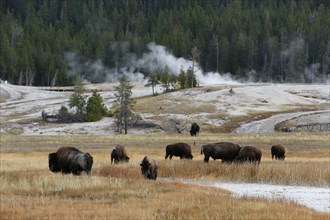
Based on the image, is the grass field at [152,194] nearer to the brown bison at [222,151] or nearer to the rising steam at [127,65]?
the brown bison at [222,151]

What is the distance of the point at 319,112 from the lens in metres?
80.8

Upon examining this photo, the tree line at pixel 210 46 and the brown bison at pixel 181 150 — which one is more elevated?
the tree line at pixel 210 46

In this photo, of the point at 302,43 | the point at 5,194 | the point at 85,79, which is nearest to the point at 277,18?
the point at 302,43

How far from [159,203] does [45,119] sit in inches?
2716

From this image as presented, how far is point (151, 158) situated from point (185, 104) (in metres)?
66.1

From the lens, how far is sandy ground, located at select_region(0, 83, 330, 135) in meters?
75.9

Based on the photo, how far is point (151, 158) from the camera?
26438 mm

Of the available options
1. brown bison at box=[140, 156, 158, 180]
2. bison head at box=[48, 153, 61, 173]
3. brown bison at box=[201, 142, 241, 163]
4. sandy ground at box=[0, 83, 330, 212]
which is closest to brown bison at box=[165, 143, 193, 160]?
brown bison at box=[201, 142, 241, 163]

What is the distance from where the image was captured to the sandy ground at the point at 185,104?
249 feet

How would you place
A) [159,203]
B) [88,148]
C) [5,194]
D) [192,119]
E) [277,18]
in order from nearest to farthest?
[159,203] → [5,194] → [88,148] → [192,119] → [277,18]

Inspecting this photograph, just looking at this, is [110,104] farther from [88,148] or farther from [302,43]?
[302,43]

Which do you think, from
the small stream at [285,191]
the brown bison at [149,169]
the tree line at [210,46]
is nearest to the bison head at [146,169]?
the brown bison at [149,169]

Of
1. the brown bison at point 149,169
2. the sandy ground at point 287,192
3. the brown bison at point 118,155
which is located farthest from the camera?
the brown bison at point 118,155

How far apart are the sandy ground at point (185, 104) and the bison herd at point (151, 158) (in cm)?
3917
